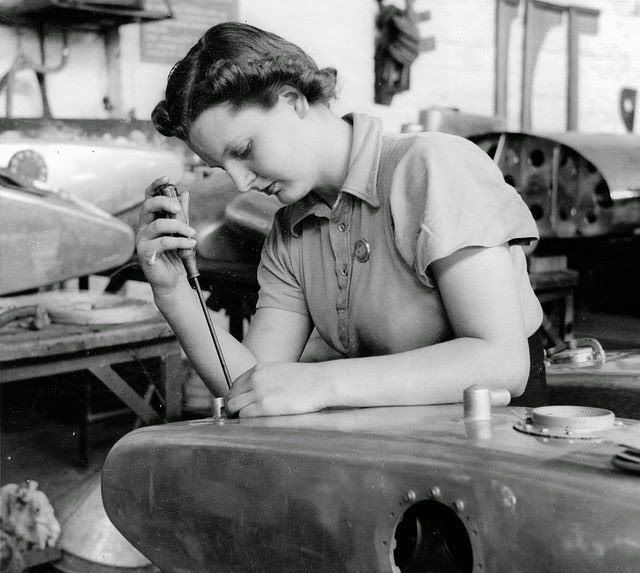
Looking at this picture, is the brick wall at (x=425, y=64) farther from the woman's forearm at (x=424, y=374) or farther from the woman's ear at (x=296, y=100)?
the woman's forearm at (x=424, y=374)

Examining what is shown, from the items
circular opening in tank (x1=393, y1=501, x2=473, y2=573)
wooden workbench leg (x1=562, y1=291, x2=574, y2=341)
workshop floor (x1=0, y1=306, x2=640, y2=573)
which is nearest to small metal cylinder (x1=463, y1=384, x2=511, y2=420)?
circular opening in tank (x1=393, y1=501, x2=473, y2=573)

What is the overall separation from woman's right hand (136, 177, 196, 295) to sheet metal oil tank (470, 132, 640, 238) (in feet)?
4.76

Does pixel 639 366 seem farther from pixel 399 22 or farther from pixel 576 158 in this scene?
pixel 399 22

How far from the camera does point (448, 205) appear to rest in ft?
3.75

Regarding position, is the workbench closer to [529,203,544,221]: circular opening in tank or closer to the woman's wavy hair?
the woman's wavy hair

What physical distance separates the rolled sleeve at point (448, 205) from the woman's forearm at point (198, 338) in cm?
36

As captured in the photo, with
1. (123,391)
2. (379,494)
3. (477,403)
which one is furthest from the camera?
(123,391)

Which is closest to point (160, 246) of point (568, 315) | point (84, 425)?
point (84, 425)

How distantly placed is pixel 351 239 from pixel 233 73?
318 mm

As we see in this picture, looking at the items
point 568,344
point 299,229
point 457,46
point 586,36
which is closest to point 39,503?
point 299,229

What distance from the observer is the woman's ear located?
1.24 metres

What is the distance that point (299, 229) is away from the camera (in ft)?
4.71

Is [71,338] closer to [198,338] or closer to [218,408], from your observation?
[198,338]

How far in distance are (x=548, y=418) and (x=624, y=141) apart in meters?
2.10
